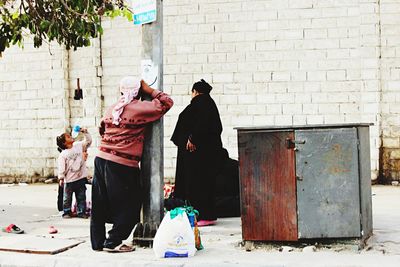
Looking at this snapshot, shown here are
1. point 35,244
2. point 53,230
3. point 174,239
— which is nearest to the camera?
point 174,239

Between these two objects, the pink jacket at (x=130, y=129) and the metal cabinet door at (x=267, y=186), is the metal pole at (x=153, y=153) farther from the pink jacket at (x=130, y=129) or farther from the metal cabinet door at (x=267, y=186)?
the metal cabinet door at (x=267, y=186)

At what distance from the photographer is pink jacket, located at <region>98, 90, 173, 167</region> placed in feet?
20.3

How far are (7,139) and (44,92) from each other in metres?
1.44

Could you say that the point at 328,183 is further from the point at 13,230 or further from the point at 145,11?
the point at 13,230

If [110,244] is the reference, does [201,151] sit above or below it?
above

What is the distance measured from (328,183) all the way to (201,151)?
8.02 feet

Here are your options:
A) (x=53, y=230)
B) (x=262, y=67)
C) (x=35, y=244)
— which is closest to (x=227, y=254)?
(x=35, y=244)

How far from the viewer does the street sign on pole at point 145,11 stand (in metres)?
6.44

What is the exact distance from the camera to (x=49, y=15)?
9422 millimetres

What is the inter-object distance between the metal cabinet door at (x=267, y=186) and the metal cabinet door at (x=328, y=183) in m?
0.10

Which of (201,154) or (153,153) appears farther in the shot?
(201,154)

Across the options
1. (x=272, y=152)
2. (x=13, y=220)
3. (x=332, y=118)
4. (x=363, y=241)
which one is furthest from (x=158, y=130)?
(x=332, y=118)

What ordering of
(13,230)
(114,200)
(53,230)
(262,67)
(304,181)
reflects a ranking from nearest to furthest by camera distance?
1. (304,181)
2. (114,200)
3. (53,230)
4. (13,230)
5. (262,67)

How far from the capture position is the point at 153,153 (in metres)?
6.46
